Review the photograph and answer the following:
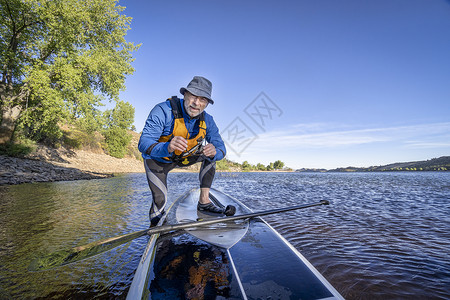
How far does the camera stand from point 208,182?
3.83 metres

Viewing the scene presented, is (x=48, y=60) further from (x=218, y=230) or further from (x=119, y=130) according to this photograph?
(x=119, y=130)

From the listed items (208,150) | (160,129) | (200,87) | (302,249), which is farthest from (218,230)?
(200,87)

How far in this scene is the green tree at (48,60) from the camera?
11.9m

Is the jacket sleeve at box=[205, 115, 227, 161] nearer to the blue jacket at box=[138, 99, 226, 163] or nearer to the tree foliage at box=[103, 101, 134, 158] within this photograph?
the blue jacket at box=[138, 99, 226, 163]

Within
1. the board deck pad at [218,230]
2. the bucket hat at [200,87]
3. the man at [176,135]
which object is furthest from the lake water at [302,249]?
the bucket hat at [200,87]

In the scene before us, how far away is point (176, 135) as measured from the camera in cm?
344

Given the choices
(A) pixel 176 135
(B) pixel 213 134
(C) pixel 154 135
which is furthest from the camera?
(B) pixel 213 134

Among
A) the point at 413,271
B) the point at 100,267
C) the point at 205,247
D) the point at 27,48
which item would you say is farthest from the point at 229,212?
the point at 27,48

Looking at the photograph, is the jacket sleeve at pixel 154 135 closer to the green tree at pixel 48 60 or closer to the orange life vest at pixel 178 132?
the orange life vest at pixel 178 132

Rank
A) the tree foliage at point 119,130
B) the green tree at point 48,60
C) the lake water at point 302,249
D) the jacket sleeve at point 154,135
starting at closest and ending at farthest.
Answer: the lake water at point 302,249
the jacket sleeve at point 154,135
the green tree at point 48,60
the tree foliage at point 119,130

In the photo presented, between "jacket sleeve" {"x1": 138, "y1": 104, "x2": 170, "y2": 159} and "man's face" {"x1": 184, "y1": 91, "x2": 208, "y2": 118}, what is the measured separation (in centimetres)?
43

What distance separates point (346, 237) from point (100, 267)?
4.21 m

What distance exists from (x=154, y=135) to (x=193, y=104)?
84cm

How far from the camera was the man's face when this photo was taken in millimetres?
3311
